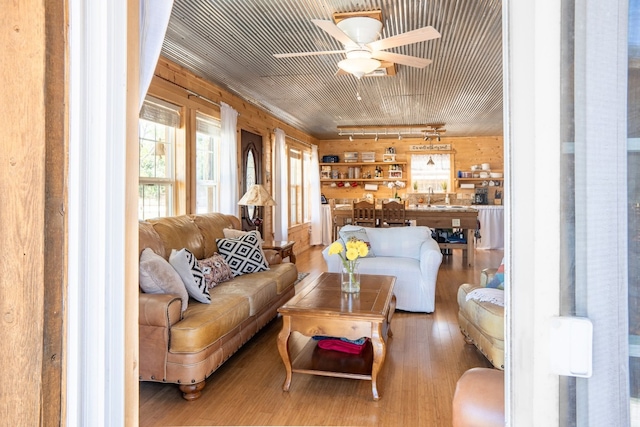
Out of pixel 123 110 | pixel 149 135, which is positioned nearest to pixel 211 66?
pixel 149 135

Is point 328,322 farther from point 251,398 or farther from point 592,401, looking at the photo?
point 592,401

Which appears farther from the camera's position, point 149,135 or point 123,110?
point 149,135

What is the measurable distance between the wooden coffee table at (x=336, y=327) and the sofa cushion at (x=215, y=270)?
34.0 inches

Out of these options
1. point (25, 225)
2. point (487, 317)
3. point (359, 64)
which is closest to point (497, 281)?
point (487, 317)

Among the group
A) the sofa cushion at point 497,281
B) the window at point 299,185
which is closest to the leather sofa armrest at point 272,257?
the sofa cushion at point 497,281

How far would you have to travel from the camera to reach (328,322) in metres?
2.62

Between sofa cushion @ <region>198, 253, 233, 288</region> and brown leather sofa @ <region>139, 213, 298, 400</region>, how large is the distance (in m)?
0.06

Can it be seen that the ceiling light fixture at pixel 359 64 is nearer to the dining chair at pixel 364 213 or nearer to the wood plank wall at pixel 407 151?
the dining chair at pixel 364 213

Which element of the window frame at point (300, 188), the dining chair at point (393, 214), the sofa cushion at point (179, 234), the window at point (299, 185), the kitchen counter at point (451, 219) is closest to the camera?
the sofa cushion at point (179, 234)

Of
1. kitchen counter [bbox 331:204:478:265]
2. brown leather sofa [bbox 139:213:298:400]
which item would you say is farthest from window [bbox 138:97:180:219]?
kitchen counter [bbox 331:204:478:265]

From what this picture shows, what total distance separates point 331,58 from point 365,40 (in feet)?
3.28

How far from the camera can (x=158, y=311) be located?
2.47 metres

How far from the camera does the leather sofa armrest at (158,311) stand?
247 cm

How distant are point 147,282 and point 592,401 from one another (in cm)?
250
